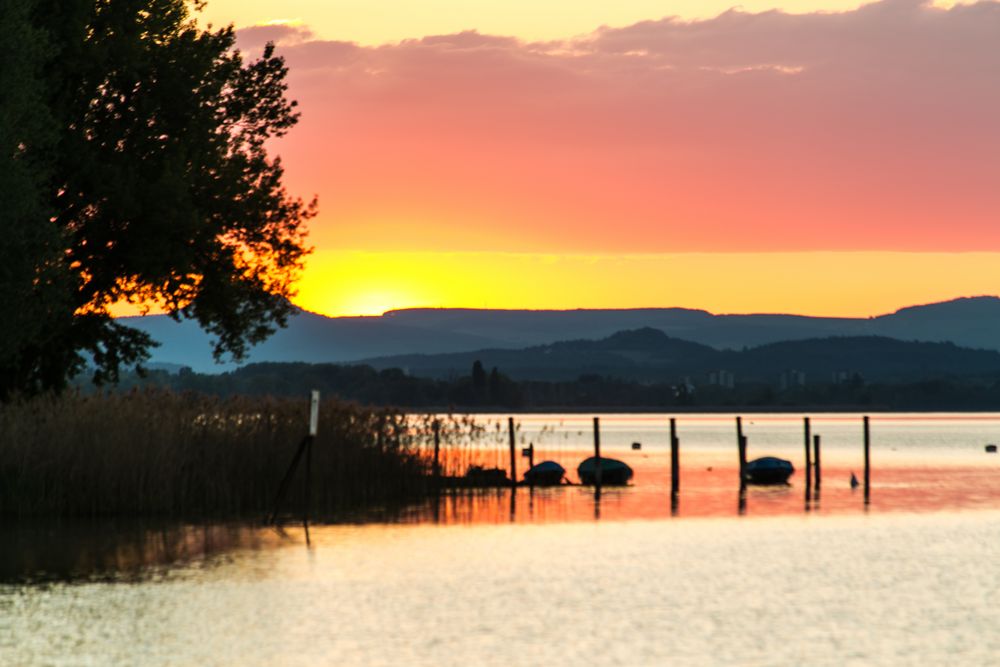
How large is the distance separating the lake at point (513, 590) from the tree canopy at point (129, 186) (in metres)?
9.60

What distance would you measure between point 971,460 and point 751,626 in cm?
8689

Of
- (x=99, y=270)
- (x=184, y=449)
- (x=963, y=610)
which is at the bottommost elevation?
(x=963, y=610)

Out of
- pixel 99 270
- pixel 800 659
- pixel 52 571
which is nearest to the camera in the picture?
pixel 800 659

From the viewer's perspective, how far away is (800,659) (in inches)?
785

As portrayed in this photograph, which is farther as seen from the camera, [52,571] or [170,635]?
[52,571]

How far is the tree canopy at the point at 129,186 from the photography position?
4069 centimetres

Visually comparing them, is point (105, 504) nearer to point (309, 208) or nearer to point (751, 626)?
point (309, 208)

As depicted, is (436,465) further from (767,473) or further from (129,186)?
(767,473)

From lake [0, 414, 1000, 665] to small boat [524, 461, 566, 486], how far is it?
13.4 meters

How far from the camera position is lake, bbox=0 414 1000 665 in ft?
67.5

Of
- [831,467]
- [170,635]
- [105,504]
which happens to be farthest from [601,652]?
[831,467]

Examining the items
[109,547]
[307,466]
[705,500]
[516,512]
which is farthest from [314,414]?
[705,500]

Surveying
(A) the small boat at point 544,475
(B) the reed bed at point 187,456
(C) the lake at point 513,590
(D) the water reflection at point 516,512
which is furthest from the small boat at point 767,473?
(B) the reed bed at point 187,456

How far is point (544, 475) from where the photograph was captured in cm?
6172
